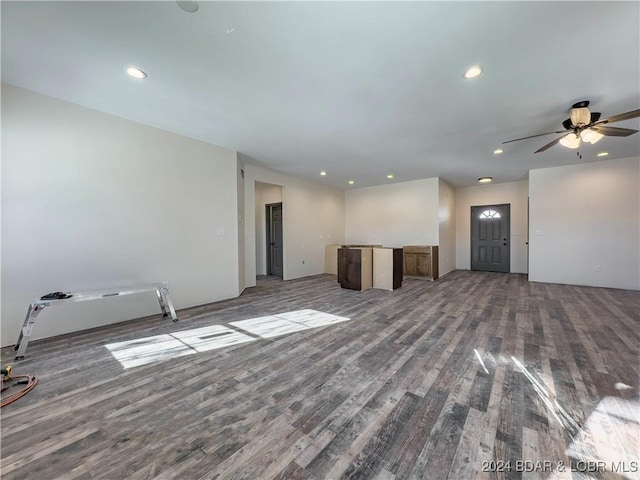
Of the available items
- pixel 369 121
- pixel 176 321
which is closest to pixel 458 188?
pixel 369 121

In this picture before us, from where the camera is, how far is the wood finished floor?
134 centimetres

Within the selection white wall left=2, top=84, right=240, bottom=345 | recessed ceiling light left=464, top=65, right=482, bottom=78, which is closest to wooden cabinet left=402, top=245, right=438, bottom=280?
recessed ceiling light left=464, top=65, right=482, bottom=78

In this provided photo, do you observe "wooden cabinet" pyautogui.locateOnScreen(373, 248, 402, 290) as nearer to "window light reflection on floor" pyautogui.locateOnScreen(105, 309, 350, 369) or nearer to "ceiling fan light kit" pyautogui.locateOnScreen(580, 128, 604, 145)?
"window light reflection on floor" pyautogui.locateOnScreen(105, 309, 350, 369)

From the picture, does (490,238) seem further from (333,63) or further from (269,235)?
(333,63)

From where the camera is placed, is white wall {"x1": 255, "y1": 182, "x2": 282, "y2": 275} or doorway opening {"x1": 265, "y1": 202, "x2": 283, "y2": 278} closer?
doorway opening {"x1": 265, "y1": 202, "x2": 283, "y2": 278}

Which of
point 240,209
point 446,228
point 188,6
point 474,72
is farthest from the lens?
point 446,228

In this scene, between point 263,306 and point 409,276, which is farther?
point 409,276

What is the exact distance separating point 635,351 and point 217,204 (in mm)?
5802

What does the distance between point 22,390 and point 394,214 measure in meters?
7.76

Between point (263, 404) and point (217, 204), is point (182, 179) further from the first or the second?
point (263, 404)

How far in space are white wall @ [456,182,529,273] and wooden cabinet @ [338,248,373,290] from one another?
4.49 metres

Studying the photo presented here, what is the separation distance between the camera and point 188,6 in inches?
69.6

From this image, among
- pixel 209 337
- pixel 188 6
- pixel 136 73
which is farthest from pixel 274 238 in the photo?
pixel 188 6

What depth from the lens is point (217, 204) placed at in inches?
180
